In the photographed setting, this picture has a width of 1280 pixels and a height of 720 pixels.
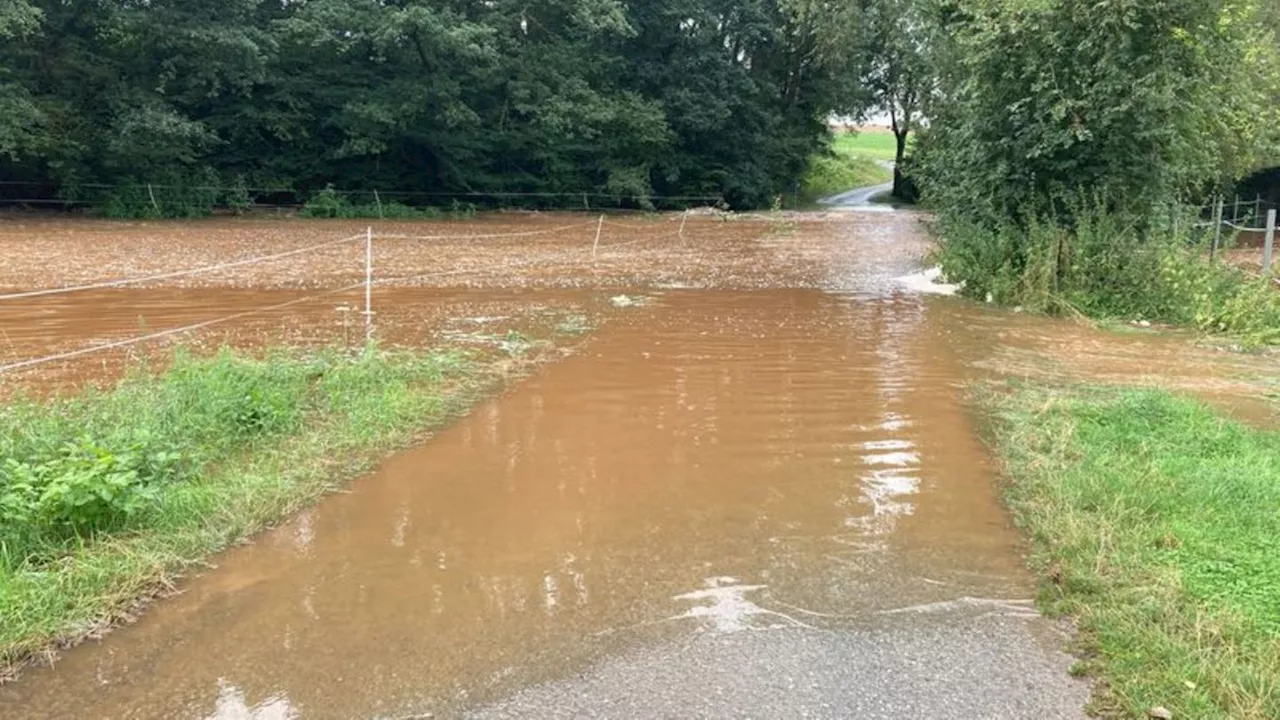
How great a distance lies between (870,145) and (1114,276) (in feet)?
306

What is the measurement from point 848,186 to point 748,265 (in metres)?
46.3

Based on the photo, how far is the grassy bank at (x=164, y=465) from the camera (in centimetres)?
425

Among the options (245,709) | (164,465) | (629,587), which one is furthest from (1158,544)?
(164,465)

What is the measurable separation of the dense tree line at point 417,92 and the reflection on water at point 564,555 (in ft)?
76.6

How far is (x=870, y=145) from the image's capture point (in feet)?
333

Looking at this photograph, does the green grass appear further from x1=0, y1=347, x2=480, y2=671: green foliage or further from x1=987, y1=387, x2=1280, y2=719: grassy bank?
x1=0, y1=347, x2=480, y2=671: green foliage

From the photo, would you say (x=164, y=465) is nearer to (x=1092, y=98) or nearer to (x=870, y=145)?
(x=1092, y=98)

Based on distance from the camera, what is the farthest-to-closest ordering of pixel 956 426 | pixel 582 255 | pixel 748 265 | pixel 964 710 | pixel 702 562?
pixel 582 255 → pixel 748 265 → pixel 956 426 → pixel 702 562 → pixel 964 710

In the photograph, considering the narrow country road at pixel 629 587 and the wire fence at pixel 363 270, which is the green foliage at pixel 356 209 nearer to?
the wire fence at pixel 363 270

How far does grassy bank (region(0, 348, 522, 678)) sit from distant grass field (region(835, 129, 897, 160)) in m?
74.9

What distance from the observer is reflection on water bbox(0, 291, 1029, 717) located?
12.3 ft

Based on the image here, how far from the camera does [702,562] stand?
480cm

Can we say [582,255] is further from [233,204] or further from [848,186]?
[848,186]

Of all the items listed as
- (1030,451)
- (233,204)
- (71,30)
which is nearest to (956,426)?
(1030,451)
